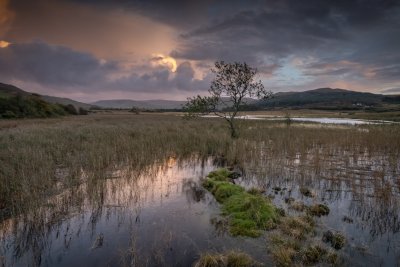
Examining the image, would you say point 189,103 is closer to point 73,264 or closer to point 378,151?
point 378,151

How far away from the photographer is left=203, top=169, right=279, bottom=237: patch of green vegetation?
28.2 feet

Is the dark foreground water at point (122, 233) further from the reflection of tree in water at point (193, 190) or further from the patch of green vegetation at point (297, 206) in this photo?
the patch of green vegetation at point (297, 206)

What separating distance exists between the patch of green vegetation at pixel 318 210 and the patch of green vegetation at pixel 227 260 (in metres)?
3.94

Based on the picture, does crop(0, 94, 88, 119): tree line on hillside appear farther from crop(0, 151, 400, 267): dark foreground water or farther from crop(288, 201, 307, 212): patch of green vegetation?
crop(288, 201, 307, 212): patch of green vegetation

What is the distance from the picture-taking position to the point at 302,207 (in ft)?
33.1

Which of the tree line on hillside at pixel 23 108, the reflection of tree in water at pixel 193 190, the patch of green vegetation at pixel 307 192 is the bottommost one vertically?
the reflection of tree in water at pixel 193 190

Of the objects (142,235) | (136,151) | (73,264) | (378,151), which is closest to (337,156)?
(378,151)

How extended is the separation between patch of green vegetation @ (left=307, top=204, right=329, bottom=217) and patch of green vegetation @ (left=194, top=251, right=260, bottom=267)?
12.9 feet

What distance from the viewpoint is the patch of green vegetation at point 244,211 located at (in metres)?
8.59

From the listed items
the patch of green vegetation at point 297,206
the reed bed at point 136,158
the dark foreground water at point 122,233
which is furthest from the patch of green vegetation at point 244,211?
the reed bed at point 136,158

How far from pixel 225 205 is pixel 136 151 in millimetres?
10818

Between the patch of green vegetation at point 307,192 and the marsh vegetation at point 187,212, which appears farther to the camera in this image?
the patch of green vegetation at point 307,192

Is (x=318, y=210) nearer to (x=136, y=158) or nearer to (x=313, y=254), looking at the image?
(x=313, y=254)

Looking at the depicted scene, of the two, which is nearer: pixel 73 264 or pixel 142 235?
pixel 73 264
